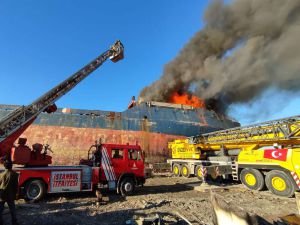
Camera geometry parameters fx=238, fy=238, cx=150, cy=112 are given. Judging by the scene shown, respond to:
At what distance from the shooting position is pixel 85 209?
921 cm

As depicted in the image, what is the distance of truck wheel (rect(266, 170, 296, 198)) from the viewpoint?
11.5 metres

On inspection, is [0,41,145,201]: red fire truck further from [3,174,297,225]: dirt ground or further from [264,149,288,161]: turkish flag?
[264,149,288,161]: turkish flag

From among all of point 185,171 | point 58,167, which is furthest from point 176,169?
point 58,167

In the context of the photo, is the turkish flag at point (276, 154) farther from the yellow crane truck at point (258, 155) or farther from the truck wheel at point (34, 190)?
the truck wheel at point (34, 190)

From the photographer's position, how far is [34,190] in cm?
1049

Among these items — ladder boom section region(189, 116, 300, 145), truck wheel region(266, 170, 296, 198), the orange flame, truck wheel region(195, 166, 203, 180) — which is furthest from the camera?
the orange flame

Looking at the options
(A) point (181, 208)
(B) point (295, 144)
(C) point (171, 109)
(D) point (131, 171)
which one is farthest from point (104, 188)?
(C) point (171, 109)

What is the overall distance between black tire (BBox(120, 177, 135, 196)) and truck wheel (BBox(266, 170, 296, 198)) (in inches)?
284

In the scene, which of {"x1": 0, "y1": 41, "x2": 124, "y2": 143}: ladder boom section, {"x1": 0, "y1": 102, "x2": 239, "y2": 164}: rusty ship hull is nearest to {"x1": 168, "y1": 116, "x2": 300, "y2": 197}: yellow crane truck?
{"x1": 0, "y1": 41, "x2": 124, "y2": 143}: ladder boom section

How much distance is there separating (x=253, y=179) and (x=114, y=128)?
19.4 metres

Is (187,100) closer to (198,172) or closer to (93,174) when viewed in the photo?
(198,172)

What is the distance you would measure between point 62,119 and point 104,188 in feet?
55.1

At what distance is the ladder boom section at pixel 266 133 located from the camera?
1240 centimetres

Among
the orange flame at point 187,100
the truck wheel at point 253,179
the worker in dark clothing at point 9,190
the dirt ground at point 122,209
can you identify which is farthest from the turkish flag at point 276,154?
the orange flame at point 187,100
